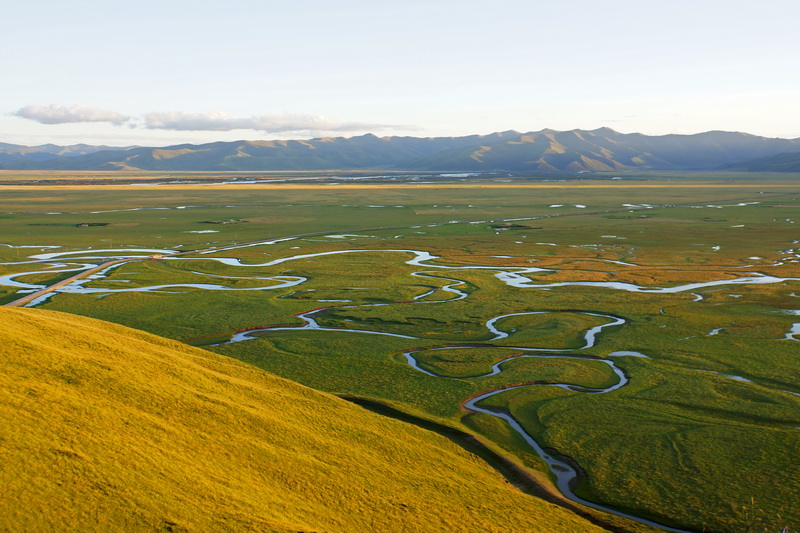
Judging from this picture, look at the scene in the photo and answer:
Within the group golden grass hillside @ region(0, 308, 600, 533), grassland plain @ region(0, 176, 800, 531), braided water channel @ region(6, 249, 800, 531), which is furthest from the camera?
braided water channel @ region(6, 249, 800, 531)

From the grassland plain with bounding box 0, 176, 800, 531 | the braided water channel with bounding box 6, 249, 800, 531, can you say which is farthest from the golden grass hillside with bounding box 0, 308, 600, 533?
the grassland plain with bounding box 0, 176, 800, 531

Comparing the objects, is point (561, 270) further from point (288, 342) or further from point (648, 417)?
point (648, 417)

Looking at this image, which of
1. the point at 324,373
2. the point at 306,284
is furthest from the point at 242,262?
the point at 324,373

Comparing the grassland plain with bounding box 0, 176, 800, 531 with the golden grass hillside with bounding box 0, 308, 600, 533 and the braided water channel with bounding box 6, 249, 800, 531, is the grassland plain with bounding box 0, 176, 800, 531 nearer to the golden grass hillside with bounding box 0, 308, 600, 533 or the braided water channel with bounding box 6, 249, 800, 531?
the braided water channel with bounding box 6, 249, 800, 531

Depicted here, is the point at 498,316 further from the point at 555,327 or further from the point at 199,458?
the point at 199,458

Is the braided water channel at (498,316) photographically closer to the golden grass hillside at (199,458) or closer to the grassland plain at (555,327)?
the grassland plain at (555,327)

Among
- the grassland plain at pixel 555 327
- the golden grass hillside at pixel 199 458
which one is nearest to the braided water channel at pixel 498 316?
the grassland plain at pixel 555 327
